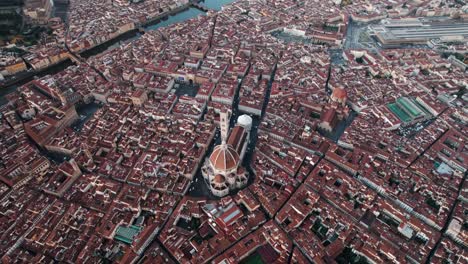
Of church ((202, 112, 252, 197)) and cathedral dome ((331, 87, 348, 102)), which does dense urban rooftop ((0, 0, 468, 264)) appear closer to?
cathedral dome ((331, 87, 348, 102))

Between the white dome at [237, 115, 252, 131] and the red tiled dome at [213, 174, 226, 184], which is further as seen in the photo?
the white dome at [237, 115, 252, 131]

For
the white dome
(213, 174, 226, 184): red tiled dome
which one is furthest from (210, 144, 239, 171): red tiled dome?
the white dome

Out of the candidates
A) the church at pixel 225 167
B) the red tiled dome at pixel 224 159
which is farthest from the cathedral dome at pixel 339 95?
the red tiled dome at pixel 224 159

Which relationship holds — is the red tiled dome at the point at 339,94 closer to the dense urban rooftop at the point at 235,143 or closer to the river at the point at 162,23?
the dense urban rooftop at the point at 235,143

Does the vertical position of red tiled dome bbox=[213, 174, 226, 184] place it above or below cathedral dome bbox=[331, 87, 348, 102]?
below

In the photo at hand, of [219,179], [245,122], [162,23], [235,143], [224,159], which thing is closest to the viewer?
[224,159]

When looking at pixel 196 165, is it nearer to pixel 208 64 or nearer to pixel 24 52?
pixel 208 64

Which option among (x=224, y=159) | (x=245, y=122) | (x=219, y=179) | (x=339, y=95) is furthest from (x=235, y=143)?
(x=339, y=95)

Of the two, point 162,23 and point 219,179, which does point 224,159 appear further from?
point 162,23

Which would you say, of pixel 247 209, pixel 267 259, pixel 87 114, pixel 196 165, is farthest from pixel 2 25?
pixel 267 259
